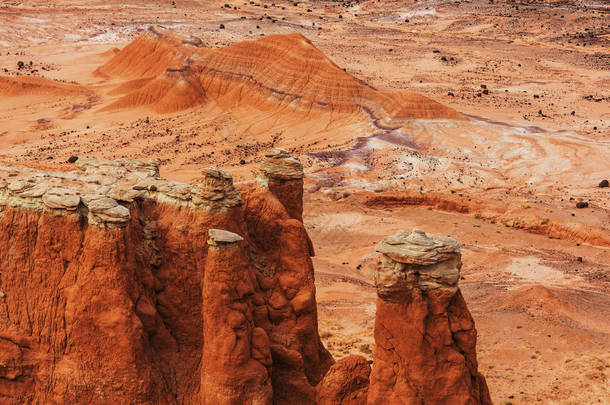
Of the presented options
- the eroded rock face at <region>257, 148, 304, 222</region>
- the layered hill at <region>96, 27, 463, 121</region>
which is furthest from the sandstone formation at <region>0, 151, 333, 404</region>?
the layered hill at <region>96, 27, 463, 121</region>

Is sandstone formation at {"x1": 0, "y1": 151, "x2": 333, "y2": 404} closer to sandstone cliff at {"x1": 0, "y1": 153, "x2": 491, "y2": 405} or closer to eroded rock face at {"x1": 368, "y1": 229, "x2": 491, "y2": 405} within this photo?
sandstone cliff at {"x1": 0, "y1": 153, "x2": 491, "y2": 405}

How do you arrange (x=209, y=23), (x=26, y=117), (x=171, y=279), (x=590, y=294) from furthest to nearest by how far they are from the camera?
(x=209, y=23) < (x=26, y=117) < (x=590, y=294) < (x=171, y=279)

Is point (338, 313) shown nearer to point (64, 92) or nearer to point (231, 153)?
point (231, 153)

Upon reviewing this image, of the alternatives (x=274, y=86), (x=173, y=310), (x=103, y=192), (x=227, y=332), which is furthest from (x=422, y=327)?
(x=274, y=86)

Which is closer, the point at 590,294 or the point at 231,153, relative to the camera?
the point at 590,294

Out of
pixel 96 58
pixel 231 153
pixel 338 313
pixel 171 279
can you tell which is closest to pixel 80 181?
pixel 171 279
